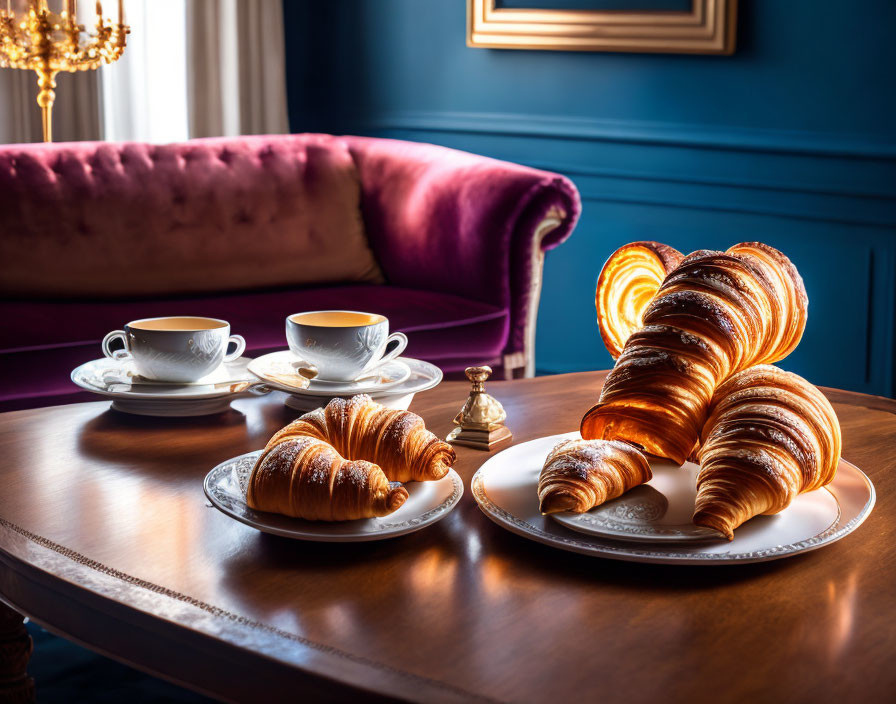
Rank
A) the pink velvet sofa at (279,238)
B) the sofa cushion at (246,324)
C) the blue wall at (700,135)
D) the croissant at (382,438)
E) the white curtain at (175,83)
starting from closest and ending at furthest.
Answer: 1. the croissant at (382,438)
2. the sofa cushion at (246,324)
3. the pink velvet sofa at (279,238)
4. the blue wall at (700,135)
5. the white curtain at (175,83)

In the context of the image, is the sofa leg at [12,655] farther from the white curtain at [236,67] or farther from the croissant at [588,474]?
the white curtain at [236,67]

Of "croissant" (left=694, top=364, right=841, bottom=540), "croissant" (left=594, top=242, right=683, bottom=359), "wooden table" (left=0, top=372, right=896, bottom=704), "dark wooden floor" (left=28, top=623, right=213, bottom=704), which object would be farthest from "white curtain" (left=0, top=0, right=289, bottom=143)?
"croissant" (left=694, top=364, right=841, bottom=540)

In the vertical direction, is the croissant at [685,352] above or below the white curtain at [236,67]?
below

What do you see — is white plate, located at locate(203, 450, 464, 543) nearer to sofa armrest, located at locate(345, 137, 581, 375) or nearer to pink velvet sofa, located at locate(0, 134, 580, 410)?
pink velvet sofa, located at locate(0, 134, 580, 410)

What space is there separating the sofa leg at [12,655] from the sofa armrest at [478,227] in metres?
1.72

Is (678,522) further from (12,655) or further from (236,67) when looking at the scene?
(236,67)

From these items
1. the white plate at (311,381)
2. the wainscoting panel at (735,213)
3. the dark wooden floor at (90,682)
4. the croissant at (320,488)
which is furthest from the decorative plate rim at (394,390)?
the wainscoting panel at (735,213)

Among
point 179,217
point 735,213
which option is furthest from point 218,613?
point 735,213

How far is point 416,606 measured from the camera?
859 millimetres

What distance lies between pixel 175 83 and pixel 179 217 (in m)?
1.23

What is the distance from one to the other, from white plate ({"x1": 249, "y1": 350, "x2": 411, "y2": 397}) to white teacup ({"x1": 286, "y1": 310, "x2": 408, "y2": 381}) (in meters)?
0.02

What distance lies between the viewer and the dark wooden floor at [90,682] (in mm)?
1741

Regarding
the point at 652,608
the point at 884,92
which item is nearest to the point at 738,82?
the point at 884,92

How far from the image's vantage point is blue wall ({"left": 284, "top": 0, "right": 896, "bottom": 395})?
10.2 feet
